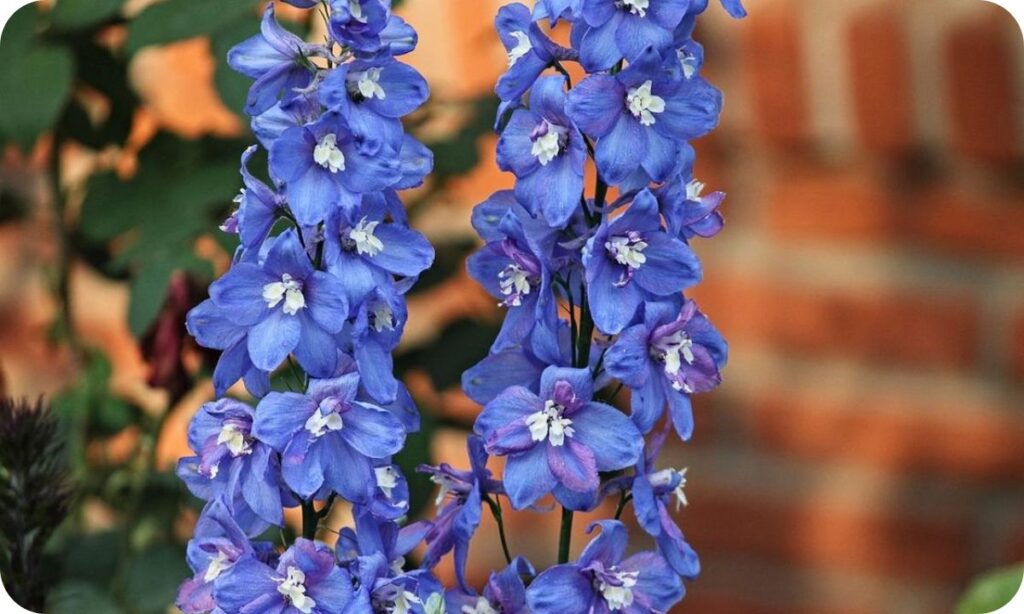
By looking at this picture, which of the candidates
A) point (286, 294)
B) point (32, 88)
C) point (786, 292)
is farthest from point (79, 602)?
point (786, 292)

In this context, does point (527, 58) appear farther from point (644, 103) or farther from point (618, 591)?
point (618, 591)

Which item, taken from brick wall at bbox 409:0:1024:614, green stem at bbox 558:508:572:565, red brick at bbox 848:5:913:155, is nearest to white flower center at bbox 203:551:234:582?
green stem at bbox 558:508:572:565

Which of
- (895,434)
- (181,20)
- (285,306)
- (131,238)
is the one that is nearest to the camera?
(285,306)

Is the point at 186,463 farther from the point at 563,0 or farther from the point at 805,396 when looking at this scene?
the point at 805,396

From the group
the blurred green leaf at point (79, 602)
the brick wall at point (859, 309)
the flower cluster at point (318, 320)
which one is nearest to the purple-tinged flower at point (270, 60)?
the flower cluster at point (318, 320)

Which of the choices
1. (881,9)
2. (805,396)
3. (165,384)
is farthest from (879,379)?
(165,384)

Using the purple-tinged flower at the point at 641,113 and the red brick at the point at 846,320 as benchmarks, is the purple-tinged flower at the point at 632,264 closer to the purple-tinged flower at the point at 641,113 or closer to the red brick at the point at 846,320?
the purple-tinged flower at the point at 641,113
